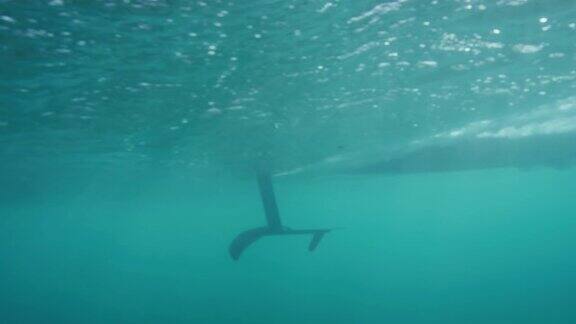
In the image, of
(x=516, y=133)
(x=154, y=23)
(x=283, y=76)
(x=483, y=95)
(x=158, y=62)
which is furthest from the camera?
(x=516, y=133)

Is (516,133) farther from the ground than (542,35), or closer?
closer

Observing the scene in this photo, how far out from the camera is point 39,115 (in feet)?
43.6

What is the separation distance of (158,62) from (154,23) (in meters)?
1.99

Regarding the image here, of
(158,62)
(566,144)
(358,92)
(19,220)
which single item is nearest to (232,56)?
(158,62)

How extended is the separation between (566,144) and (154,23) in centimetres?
2110

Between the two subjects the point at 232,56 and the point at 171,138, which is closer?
A: the point at 232,56

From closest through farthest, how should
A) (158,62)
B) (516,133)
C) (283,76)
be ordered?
(158,62) < (283,76) < (516,133)

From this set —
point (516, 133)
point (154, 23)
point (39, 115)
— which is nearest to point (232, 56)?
point (154, 23)

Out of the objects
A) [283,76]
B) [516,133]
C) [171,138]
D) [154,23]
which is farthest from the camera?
[516,133]

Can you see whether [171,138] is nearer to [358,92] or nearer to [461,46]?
[358,92]

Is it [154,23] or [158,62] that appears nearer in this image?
[154,23]

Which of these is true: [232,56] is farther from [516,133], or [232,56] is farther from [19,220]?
[19,220]

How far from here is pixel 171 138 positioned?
18.2 m

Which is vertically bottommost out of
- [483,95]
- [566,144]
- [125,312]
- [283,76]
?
[125,312]
